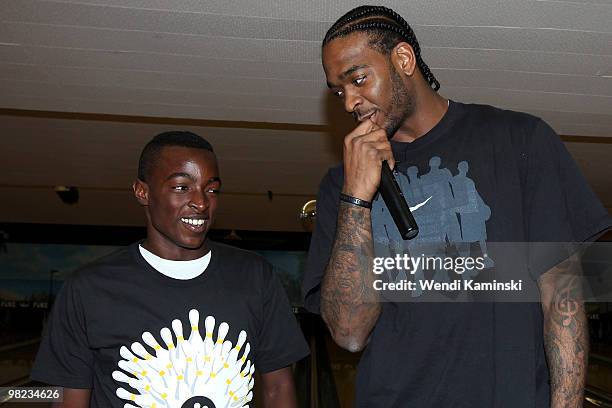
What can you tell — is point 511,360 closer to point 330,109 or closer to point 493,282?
point 493,282

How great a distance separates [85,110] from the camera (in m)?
4.45

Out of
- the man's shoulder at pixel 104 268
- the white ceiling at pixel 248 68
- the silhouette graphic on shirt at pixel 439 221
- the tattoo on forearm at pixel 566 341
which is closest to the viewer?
the tattoo on forearm at pixel 566 341

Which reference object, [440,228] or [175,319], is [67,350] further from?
[440,228]

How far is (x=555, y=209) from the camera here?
4.14 ft

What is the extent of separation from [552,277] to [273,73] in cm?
261

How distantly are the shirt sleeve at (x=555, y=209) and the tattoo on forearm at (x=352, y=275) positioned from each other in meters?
0.30

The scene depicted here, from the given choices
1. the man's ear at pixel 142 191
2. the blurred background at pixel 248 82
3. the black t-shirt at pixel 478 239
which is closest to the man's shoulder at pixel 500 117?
the black t-shirt at pixel 478 239

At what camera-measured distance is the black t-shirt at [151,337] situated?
160 centimetres

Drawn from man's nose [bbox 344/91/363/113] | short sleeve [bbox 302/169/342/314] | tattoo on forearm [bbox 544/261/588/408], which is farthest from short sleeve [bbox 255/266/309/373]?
tattoo on forearm [bbox 544/261/588/408]

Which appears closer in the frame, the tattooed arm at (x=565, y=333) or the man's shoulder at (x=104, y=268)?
the tattooed arm at (x=565, y=333)

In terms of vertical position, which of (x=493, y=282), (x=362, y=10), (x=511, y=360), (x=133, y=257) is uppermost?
(x=362, y=10)

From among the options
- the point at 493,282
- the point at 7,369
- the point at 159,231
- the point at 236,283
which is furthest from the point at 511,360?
the point at 7,369

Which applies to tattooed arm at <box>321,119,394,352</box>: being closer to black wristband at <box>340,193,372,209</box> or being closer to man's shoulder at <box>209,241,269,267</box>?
black wristband at <box>340,193,372,209</box>

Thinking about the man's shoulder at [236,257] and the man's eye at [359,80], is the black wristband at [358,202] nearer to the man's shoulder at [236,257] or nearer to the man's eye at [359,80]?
the man's eye at [359,80]
